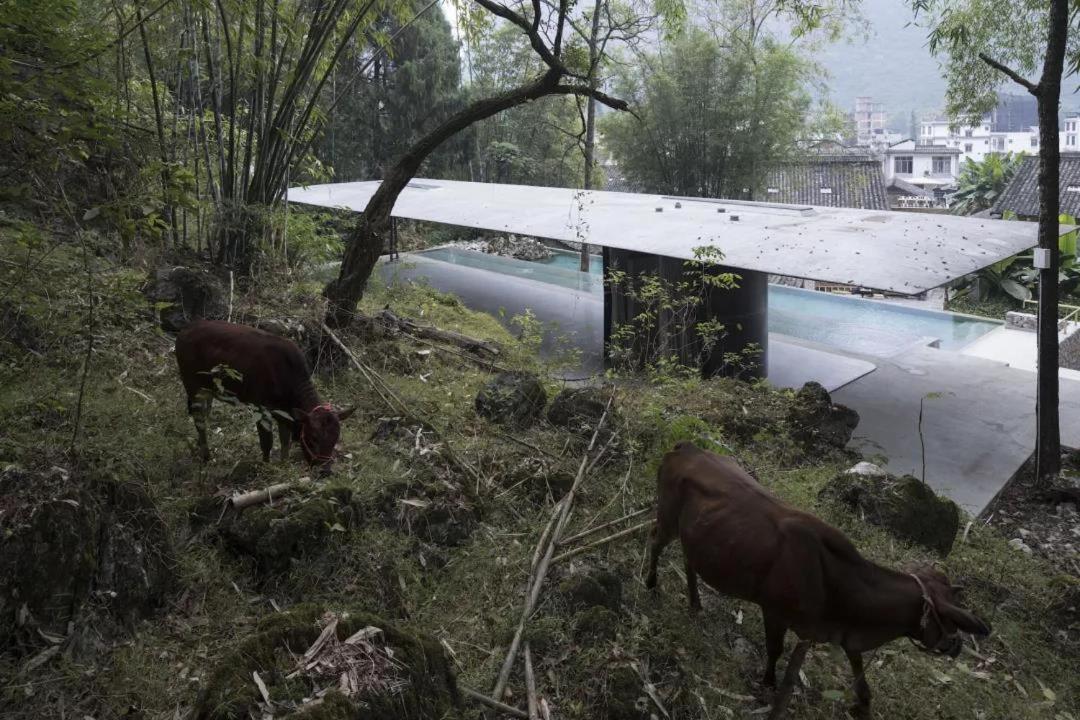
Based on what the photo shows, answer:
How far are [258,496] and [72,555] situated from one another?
38.4 inches

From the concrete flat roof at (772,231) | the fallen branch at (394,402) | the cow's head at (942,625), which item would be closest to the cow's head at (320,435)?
the fallen branch at (394,402)

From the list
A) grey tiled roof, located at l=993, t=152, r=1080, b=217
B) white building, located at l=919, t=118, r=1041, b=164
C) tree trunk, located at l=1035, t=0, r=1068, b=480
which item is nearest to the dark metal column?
tree trunk, located at l=1035, t=0, r=1068, b=480

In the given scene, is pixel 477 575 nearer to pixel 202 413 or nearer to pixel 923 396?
pixel 202 413

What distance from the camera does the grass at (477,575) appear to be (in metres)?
3.30

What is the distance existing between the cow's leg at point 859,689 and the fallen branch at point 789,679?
18 cm

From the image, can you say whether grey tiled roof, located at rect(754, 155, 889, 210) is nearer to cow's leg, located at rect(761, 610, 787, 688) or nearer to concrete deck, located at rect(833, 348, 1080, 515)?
concrete deck, located at rect(833, 348, 1080, 515)

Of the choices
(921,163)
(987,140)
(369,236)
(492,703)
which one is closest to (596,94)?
(369,236)

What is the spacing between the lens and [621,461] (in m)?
5.48

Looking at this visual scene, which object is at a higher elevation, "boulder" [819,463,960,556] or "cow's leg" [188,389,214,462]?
"cow's leg" [188,389,214,462]

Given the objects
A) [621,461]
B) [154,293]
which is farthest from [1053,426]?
[154,293]

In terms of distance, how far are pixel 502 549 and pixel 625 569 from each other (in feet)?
2.17

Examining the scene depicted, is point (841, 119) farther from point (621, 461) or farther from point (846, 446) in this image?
point (621, 461)

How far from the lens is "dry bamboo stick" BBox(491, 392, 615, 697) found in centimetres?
329

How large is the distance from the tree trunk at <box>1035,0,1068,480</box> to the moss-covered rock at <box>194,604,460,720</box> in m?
6.41
